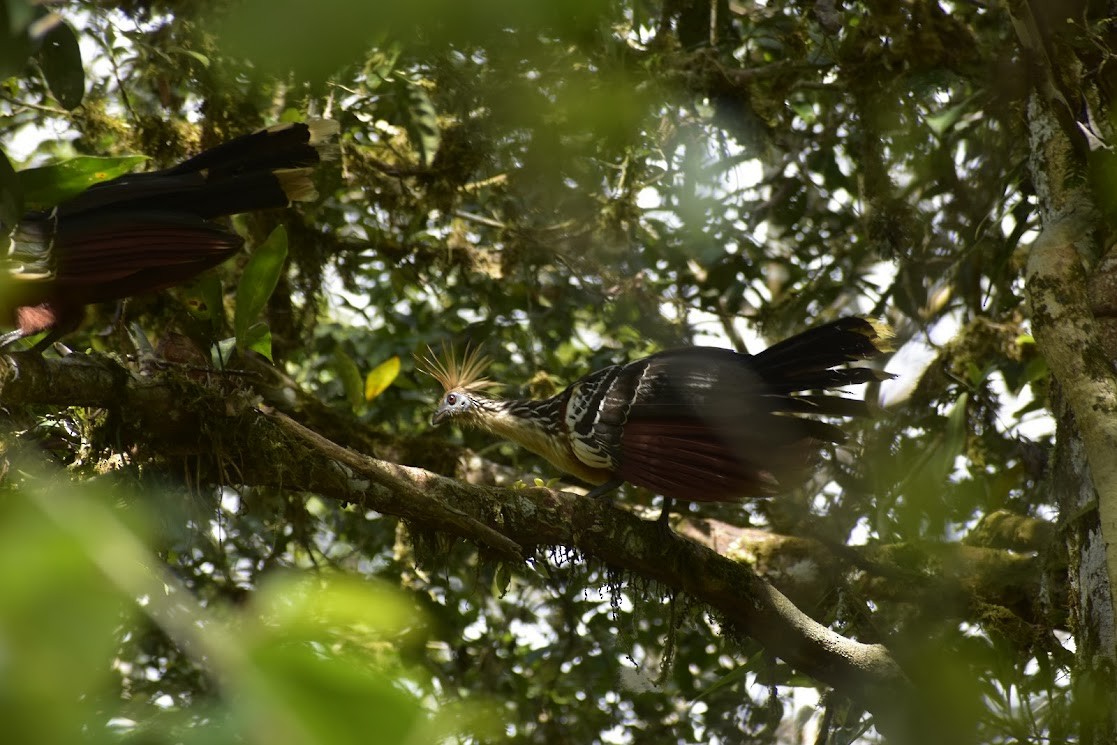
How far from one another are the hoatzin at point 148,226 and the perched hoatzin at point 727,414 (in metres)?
1.31

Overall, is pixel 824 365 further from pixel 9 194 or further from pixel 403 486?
pixel 9 194

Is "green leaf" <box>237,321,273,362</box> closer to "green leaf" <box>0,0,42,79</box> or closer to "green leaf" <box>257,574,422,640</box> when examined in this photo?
"green leaf" <box>0,0,42,79</box>

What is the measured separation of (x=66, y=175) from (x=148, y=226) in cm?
108

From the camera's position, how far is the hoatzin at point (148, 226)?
2825 mm

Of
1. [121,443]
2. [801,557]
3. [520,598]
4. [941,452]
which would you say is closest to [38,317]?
[121,443]

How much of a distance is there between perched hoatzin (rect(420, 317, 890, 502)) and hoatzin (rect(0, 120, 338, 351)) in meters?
1.31

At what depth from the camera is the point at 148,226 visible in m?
3.00

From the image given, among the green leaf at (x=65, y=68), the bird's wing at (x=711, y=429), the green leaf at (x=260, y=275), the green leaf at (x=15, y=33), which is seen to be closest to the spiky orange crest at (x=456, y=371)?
the bird's wing at (x=711, y=429)

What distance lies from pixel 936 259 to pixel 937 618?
2031 mm

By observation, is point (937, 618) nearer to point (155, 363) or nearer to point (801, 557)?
point (801, 557)

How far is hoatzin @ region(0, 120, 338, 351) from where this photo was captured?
111 inches

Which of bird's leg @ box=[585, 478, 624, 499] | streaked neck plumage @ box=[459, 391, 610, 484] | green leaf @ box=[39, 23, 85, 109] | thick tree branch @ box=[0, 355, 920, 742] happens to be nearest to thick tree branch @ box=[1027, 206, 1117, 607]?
thick tree branch @ box=[0, 355, 920, 742]

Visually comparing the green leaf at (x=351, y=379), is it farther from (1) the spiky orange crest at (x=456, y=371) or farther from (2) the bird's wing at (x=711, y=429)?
(2) the bird's wing at (x=711, y=429)

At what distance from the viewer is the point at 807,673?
11.0ft
